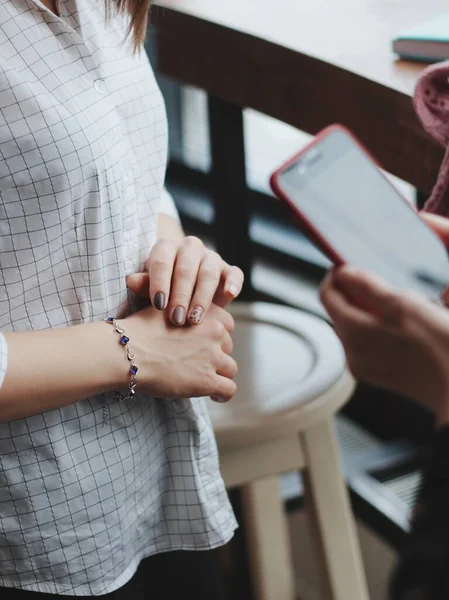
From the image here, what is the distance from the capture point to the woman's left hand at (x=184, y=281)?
3.06 feet

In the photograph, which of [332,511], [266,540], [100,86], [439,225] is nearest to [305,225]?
[439,225]

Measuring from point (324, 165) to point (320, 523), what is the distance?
2.26 ft

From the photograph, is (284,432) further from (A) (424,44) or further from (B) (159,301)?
(A) (424,44)

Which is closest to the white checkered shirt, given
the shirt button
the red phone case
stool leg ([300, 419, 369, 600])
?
the shirt button

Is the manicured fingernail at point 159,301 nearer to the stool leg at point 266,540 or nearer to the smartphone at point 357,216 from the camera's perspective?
the smartphone at point 357,216

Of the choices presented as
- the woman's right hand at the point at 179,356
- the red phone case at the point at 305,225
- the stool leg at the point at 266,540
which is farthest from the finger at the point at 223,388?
the stool leg at the point at 266,540

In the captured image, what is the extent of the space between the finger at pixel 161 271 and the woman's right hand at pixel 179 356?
0.03m

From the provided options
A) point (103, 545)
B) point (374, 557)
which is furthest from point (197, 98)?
point (103, 545)

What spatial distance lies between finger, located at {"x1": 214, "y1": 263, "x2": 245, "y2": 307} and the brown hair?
25cm

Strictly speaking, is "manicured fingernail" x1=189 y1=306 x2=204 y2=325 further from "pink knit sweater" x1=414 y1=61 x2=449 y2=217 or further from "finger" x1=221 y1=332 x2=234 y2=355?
"pink knit sweater" x1=414 y1=61 x2=449 y2=217

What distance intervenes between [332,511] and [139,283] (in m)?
0.56

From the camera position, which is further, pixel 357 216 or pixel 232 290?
pixel 232 290

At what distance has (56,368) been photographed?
84 cm

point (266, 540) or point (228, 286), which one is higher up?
point (228, 286)
